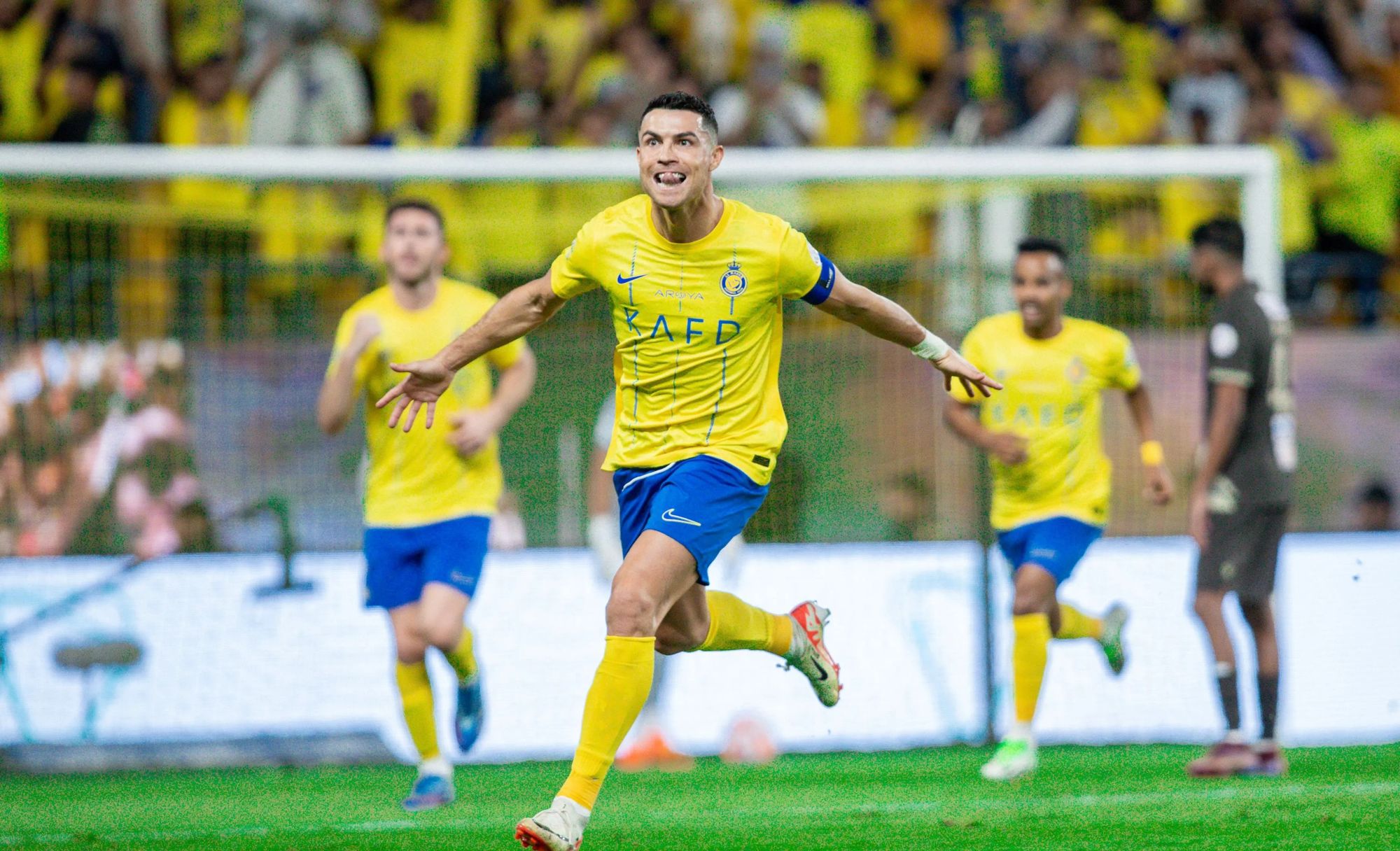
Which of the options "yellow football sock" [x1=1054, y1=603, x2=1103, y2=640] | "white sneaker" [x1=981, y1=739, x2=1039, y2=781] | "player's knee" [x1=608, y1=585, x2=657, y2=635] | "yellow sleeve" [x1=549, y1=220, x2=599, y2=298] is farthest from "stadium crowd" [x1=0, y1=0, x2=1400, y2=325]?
"player's knee" [x1=608, y1=585, x2=657, y2=635]

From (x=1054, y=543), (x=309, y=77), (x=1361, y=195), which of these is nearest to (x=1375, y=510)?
(x=1361, y=195)

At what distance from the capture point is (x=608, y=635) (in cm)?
488

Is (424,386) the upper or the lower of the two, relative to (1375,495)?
upper

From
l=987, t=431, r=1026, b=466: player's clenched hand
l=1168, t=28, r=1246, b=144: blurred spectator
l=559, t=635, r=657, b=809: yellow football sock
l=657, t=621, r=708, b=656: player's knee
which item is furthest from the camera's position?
l=1168, t=28, r=1246, b=144: blurred spectator

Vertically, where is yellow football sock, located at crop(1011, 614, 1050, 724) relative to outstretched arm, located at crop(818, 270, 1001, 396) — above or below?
below

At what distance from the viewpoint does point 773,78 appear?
12594mm

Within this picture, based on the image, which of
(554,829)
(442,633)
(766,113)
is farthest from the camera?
(766,113)

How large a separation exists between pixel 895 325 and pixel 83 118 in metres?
7.59

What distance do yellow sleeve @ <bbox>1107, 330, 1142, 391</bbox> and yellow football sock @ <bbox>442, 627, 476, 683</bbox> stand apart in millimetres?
3240

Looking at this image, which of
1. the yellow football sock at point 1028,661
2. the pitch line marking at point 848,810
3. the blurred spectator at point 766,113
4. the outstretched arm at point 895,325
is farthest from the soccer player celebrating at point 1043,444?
the blurred spectator at point 766,113

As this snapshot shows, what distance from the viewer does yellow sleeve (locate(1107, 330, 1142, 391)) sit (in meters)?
7.81

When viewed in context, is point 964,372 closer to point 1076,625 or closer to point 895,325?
point 895,325

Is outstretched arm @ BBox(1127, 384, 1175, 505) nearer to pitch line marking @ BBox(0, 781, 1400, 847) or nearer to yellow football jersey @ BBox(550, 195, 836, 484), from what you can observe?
pitch line marking @ BBox(0, 781, 1400, 847)

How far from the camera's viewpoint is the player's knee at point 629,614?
484cm
